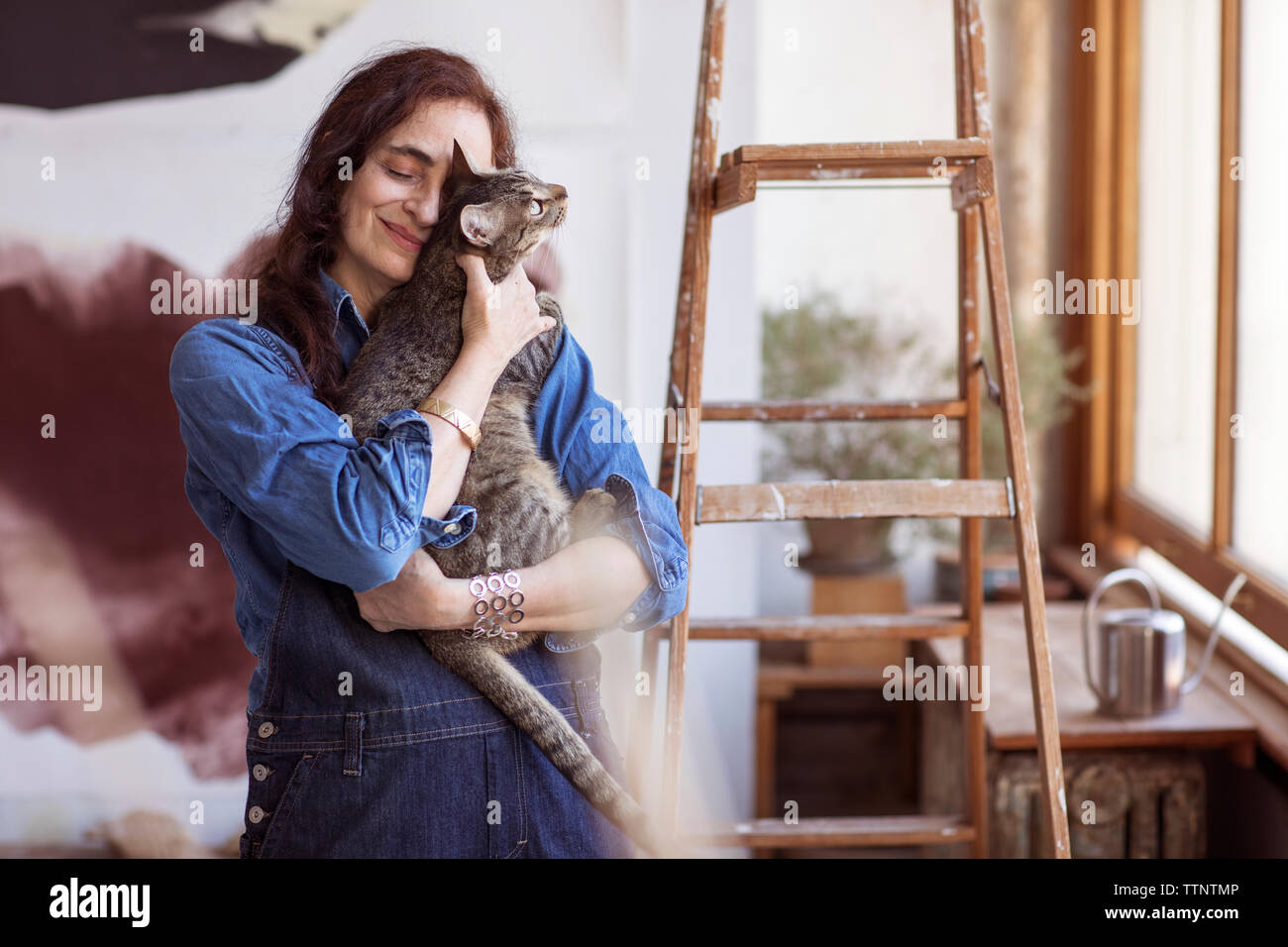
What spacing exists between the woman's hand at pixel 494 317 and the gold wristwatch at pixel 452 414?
7 cm

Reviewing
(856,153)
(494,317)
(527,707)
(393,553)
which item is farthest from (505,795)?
(856,153)

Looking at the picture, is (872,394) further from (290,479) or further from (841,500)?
(290,479)

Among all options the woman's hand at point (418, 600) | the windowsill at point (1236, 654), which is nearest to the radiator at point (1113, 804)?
the windowsill at point (1236, 654)

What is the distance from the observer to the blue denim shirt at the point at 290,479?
105 centimetres

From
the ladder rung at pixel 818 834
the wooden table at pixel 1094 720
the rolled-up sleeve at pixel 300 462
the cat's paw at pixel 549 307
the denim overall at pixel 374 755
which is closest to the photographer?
the rolled-up sleeve at pixel 300 462

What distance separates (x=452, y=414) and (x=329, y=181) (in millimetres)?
337

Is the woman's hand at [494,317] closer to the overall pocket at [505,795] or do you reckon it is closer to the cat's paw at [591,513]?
the cat's paw at [591,513]

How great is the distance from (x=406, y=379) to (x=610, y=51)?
1123 mm

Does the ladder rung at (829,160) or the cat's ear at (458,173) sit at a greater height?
the ladder rung at (829,160)

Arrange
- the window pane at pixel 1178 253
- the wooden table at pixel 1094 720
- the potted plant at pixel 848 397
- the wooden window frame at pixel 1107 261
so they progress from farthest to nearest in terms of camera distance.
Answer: the wooden window frame at pixel 1107 261, the potted plant at pixel 848 397, the window pane at pixel 1178 253, the wooden table at pixel 1094 720

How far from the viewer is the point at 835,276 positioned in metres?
3.11

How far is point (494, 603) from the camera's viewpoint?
1185mm
